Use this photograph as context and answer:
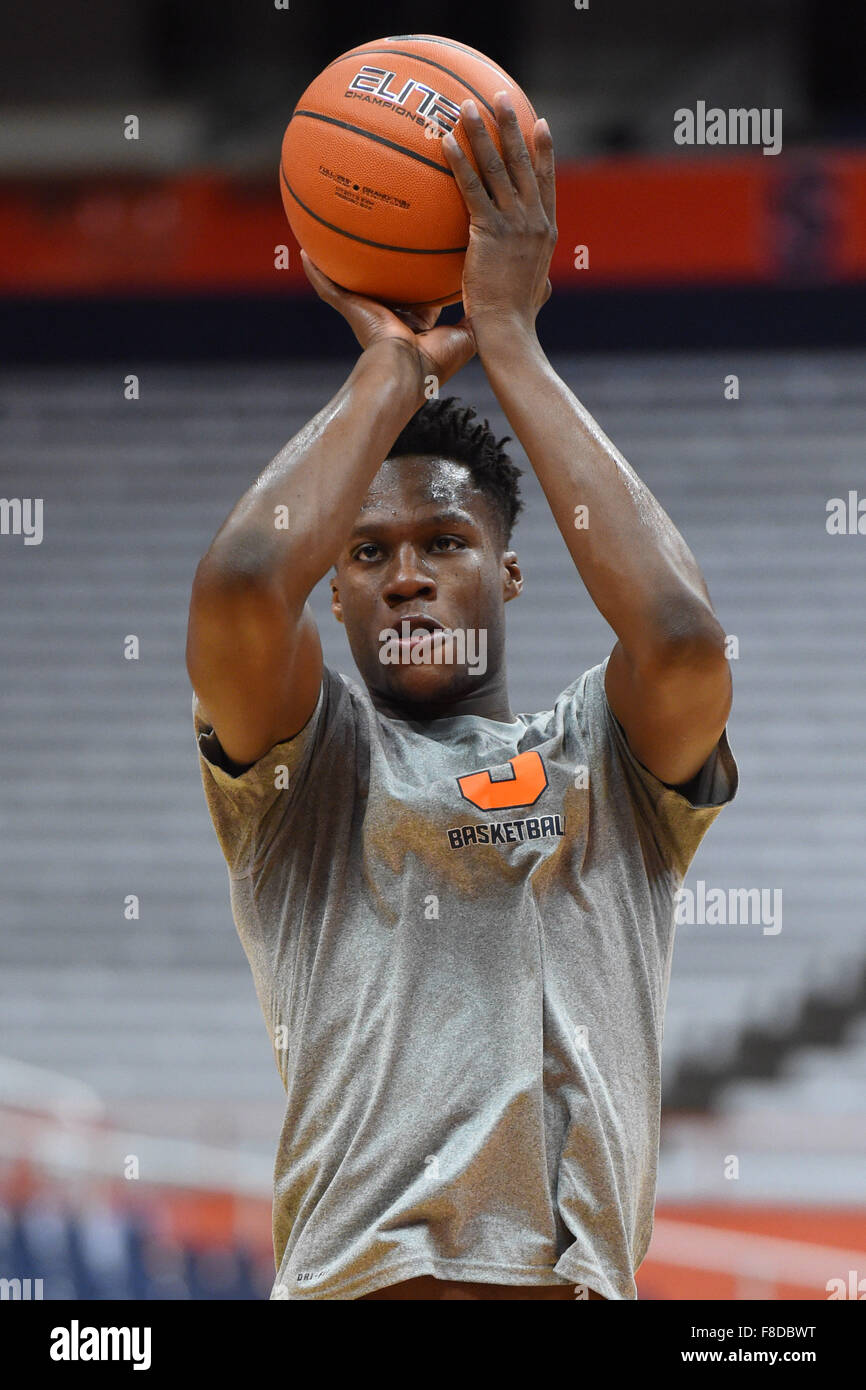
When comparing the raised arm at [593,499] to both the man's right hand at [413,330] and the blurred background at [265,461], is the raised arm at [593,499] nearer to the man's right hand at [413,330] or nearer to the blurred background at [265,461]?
the man's right hand at [413,330]

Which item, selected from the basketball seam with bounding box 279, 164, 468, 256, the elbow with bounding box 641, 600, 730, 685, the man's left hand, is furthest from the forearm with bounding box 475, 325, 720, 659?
the basketball seam with bounding box 279, 164, 468, 256

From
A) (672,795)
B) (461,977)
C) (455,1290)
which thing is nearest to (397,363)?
(672,795)

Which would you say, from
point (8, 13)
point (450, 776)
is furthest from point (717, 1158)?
point (8, 13)

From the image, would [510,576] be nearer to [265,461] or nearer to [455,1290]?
[455,1290]

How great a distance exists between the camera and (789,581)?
692 cm

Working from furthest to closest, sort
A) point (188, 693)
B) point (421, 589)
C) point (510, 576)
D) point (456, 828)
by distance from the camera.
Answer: point (188, 693), point (510, 576), point (421, 589), point (456, 828)

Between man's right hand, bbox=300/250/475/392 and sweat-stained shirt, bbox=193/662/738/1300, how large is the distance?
52 cm

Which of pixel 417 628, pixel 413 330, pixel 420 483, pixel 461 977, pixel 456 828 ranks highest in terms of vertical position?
pixel 413 330

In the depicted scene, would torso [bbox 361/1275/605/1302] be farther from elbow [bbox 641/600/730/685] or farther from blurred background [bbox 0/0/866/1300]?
blurred background [bbox 0/0/866/1300]

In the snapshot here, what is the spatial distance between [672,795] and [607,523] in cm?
41

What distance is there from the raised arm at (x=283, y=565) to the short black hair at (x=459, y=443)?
0.95 feet

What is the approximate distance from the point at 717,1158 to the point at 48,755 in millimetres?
3187

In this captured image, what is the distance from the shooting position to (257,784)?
94.9 inches

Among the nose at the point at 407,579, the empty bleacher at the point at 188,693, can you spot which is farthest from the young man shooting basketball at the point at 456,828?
the empty bleacher at the point at 188,693
